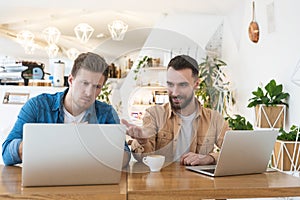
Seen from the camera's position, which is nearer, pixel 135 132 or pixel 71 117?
pixel 135 132

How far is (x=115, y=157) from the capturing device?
1.08 m

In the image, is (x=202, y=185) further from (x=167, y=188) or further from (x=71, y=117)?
(x=71, y=117)

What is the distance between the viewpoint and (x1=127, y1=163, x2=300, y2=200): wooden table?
1019mm

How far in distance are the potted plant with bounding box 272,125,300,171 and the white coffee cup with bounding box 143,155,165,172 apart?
4.08 feet

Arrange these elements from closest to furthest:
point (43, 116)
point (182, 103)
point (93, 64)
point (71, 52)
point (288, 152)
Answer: point (93, 64), point (182, 103), point (43, 116), point (288, 152), point (71, 52)

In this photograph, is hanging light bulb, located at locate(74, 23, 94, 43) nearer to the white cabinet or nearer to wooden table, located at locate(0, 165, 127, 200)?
the white cabinet

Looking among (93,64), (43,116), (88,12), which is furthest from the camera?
(88,12)

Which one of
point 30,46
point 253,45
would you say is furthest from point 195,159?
point 30,46

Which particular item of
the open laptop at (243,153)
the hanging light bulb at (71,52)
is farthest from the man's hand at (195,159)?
the hanging light bulb at (71,52)

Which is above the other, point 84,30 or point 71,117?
point 84,30

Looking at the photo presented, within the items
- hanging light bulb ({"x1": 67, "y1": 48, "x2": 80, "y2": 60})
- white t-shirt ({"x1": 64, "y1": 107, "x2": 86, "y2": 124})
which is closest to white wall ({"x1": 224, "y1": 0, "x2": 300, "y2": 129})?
white t-shirt ({"x1": 64, "y1": 107, "x2": 86, "y2": 124})

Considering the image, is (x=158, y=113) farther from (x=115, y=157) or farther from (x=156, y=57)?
(x=115, y=157)

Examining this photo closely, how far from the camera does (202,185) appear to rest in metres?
1.09

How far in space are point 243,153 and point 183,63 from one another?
0.35m
